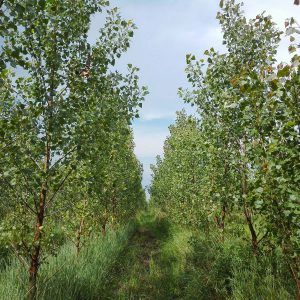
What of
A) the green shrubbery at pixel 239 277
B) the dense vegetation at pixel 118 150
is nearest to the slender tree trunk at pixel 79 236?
the dense vegetation at pixel 118 150

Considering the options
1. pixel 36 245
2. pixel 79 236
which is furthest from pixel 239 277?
pixel 79 236

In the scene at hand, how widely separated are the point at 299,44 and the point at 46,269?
727 cm

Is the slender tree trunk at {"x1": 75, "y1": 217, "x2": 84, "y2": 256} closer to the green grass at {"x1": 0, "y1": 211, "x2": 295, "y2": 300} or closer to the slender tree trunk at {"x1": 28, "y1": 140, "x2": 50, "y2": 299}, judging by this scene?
the green grass at {"x1": 0, "y1": 211, "x2": 295, "y2": 300}

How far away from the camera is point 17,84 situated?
541cm

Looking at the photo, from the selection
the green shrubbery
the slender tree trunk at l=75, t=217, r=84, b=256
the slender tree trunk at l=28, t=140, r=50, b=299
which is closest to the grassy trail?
the green shrubbery

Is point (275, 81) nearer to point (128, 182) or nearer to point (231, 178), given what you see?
point (231, 178)

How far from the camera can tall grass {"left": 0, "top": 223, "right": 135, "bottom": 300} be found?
21.9 ft

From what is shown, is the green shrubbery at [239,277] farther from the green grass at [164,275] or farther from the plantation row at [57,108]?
the plantation row at [57,108]

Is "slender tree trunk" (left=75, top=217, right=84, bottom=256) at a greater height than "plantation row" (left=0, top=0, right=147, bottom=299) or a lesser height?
lesser

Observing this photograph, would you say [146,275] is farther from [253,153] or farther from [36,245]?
[253,153]

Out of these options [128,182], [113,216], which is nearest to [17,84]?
[113,216]

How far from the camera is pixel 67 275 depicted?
8031mm

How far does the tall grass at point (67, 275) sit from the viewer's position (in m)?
6.67

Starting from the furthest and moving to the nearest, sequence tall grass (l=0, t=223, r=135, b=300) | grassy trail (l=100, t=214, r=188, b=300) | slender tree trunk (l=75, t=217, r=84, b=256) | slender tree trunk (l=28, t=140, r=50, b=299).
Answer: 1. slender tree trunk (l=75, t=217, r=84, b=256)
2. grassy trail (l=100, t=214, r=188, b=300)
3. tall grass (l=0, t=223, r=135, b=300)
4. slender tree trunk (l=28, t=140, r=50, b=299)
